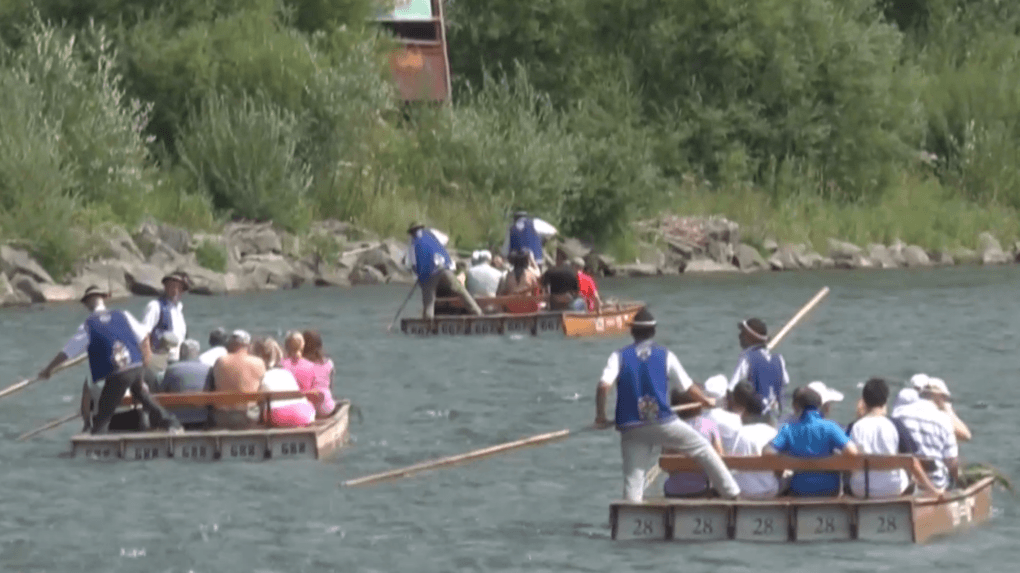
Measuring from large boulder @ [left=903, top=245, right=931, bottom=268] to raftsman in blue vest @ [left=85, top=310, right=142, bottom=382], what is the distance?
49.8 meters

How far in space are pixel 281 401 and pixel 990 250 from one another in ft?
169

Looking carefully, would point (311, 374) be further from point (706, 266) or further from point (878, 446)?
point (706, 266)

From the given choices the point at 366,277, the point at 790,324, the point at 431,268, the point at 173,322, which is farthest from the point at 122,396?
the point at 366,277

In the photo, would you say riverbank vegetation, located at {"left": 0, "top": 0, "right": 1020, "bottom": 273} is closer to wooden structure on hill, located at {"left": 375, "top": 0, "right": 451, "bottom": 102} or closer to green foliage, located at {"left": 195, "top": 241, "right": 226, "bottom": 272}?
wooden structure on hill, located at {"left": 375, "top": 0, "right": 451, "bottom": 102}

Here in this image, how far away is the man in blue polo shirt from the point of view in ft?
73.4

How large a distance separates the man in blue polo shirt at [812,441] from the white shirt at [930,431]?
3.02 feet

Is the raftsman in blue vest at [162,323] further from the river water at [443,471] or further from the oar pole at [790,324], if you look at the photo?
the oar pole at [790,324]

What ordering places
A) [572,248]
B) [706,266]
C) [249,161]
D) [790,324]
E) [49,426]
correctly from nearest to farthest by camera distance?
[790,324] < [49,426] < [249,161] < [572,248] < [706,266]

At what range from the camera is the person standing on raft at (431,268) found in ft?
149

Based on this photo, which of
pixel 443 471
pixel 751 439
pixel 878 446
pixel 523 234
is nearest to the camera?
pixel 878 446

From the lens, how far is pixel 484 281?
154 feet

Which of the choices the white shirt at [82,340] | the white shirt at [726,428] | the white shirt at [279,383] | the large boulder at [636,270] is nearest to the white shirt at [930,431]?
the white shirt at [726,428]

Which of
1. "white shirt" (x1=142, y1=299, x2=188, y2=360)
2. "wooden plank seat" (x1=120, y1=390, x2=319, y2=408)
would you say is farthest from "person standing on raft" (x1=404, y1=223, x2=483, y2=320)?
"wooden plank seat" (x1=120, y1=390, x2=319, y2=408)

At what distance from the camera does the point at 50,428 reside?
104 ft
